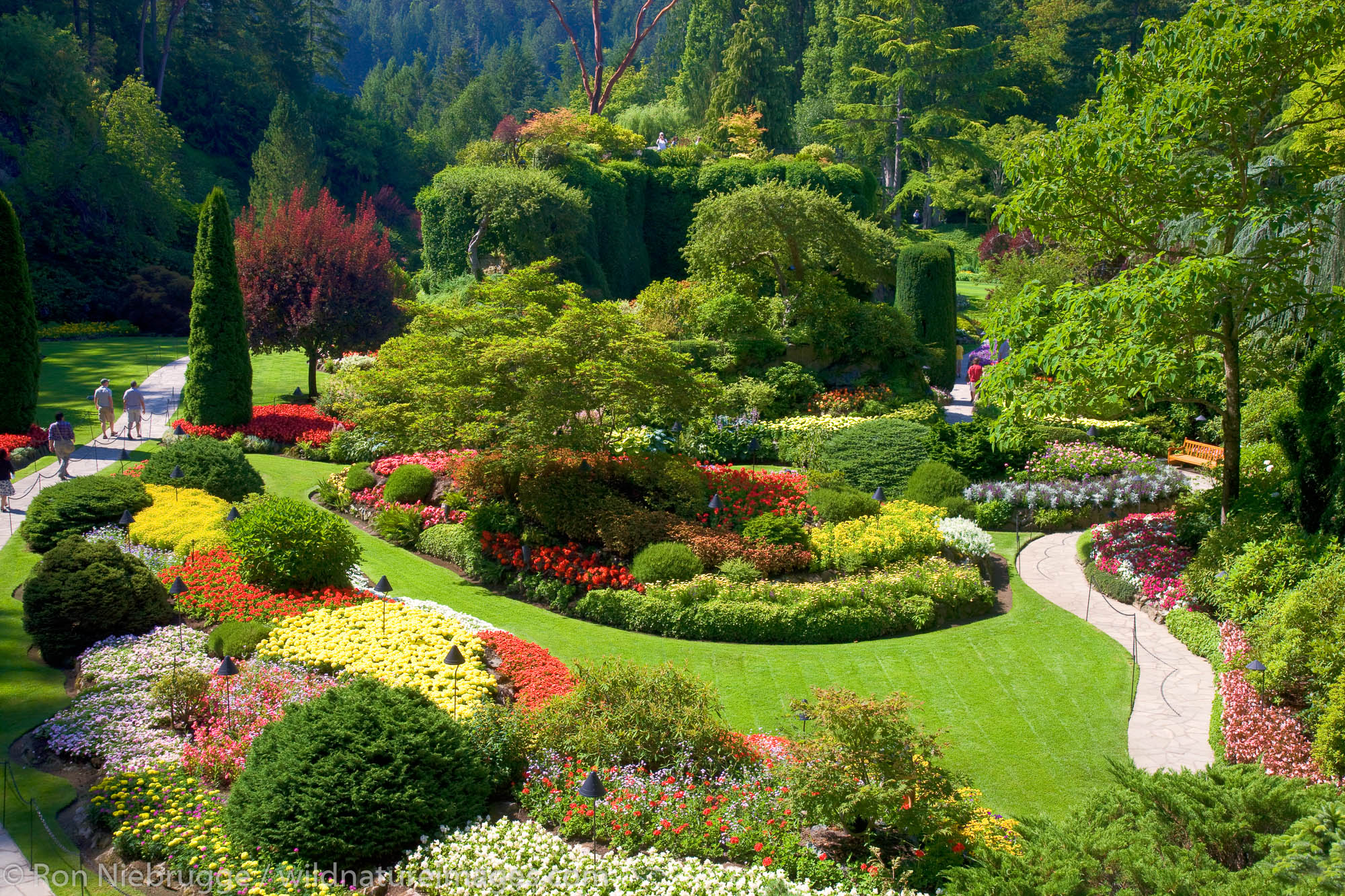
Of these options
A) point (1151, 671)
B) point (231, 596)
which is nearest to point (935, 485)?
point (1151, 671)

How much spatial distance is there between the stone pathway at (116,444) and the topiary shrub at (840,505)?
11347 mm

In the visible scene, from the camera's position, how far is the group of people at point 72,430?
1395 centimetres

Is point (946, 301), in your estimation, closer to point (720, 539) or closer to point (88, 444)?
point (720, 539)

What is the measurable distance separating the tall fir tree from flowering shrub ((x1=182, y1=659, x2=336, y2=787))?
3403cm

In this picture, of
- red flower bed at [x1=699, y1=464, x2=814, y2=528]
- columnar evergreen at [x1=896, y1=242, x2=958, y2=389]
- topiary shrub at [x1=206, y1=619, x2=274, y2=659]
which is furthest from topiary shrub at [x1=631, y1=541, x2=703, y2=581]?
columnar evergreen at [x1=896, y1=242, x2=958, y2=389]

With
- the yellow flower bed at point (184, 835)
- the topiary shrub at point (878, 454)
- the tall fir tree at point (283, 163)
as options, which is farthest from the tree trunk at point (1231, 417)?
the tall fir tree at point (283, 163)

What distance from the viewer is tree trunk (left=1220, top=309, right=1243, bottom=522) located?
40.3ft

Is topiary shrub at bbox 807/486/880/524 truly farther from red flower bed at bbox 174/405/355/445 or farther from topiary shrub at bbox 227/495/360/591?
red flower bed at bbox 174/405/355/445

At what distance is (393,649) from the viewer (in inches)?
388

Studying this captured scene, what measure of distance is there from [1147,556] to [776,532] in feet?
16.9

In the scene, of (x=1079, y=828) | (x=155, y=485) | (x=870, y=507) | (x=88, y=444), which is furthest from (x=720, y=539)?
(x=88, y=444)

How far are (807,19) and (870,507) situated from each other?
50.9 meters

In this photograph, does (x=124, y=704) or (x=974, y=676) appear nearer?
(x=124, y=704)

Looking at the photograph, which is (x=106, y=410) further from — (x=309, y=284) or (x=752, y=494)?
(x=752, y=494)
